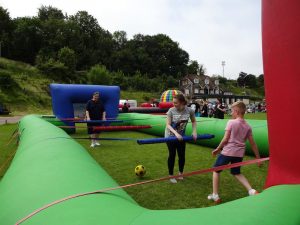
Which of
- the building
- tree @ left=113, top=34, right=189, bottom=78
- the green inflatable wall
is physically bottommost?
the green inflatable wall

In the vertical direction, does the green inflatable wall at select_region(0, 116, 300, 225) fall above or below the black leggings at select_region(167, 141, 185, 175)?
above

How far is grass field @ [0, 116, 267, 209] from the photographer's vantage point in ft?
13.8

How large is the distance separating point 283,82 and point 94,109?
7.21 metres

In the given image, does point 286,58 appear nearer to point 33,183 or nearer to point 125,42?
point 33,183

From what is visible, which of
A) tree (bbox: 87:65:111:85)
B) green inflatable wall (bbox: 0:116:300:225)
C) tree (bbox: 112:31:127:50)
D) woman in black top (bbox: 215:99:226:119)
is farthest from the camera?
tree (bbox: 112:31:127:50)

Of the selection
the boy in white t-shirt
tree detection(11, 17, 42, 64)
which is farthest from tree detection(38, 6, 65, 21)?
the boy in white t-shirt

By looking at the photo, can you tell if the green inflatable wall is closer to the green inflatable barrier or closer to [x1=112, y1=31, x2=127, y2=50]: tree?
the green inflatable barrier

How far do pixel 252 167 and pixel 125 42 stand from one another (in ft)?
299

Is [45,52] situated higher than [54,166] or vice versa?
[45,52]

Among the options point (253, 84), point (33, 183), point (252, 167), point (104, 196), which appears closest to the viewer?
point (104, 196)

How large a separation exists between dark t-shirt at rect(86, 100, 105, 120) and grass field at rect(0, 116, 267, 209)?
0.88 metres

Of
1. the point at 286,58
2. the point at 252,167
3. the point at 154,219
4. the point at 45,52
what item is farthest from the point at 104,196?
the point at 45,52

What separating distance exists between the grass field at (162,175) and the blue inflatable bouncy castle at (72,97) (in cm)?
310

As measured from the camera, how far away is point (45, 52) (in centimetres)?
6281
